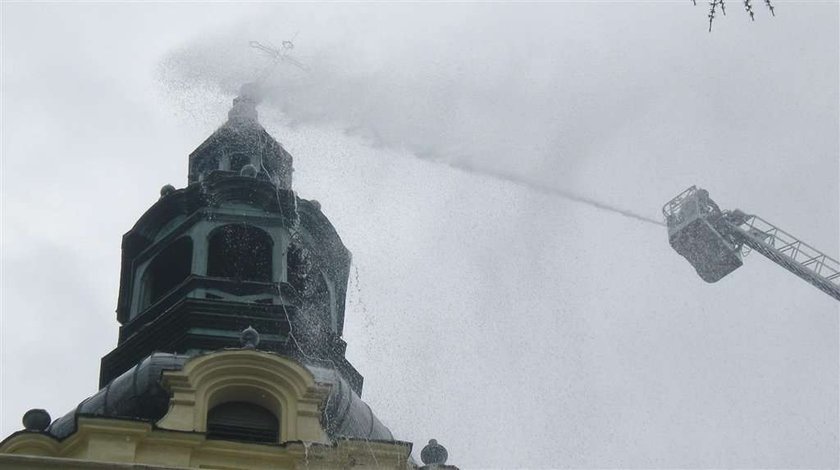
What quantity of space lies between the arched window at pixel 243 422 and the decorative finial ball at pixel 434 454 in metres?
2.38

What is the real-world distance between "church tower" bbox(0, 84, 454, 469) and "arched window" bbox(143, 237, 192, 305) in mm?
25

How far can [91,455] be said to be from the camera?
74.7 feet

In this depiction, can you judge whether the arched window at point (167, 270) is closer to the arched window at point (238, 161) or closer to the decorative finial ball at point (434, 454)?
the arched window at point (238, 161)

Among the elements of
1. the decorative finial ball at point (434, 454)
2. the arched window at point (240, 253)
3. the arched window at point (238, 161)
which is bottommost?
the decorative finial ball at point (434, 454)

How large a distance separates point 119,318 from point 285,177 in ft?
13.8

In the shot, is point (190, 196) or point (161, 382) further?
point (190, 196)

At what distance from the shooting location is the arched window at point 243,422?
24875 millimetres

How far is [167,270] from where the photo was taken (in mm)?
30688

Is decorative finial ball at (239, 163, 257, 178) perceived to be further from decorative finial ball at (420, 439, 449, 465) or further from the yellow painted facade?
decorative finial ball at (420, 439, 449, 465)

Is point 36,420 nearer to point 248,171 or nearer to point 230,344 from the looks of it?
point 230,344

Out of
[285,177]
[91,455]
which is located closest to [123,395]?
[91,455]

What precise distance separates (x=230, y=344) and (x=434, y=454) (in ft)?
17.2

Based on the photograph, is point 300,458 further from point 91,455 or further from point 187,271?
point 187,271

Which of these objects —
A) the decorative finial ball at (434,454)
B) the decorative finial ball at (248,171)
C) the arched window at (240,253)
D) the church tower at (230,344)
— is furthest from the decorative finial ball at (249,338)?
the decorative finial ball at (248,171)
